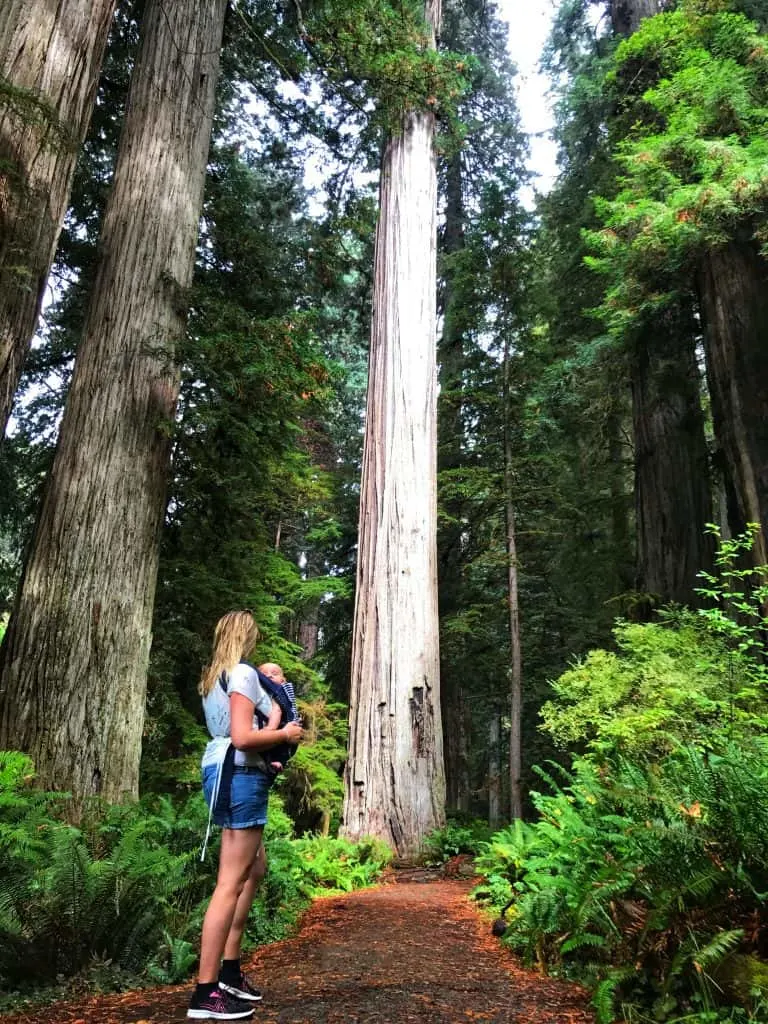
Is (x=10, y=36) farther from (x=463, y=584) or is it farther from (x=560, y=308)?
(x=463, y=584)

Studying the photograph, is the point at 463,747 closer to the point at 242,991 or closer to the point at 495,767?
the point at 495,767

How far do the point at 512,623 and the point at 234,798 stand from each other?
929cm

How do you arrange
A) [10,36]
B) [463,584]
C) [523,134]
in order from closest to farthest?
[10,36]
[463,584]
[523,134]

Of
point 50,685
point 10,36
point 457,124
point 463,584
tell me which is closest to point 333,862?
point 50,685

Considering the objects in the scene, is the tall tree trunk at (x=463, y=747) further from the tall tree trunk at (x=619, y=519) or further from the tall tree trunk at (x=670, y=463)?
the tall tree trunk at (x=670, y=463)

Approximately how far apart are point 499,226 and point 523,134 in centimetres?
872

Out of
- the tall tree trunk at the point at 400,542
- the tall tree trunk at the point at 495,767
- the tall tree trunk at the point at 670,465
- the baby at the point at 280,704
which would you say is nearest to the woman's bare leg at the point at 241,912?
the baby at the point at 280,704

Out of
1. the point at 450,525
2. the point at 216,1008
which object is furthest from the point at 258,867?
the point at 450,525

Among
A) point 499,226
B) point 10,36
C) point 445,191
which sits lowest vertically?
point 10,36

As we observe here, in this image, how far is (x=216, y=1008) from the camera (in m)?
2.51

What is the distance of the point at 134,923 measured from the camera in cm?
312

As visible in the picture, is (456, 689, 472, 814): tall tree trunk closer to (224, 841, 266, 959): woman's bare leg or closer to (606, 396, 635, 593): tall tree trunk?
(606, 396, 635, 593): tall tree trunk

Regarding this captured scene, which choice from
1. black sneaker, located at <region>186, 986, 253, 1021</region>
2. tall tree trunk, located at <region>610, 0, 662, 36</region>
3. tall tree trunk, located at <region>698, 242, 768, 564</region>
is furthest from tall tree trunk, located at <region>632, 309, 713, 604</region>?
black sneaker, located at <region>186, 986, 253, 1021</region>

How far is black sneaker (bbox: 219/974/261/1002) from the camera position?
2.63 m
